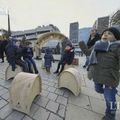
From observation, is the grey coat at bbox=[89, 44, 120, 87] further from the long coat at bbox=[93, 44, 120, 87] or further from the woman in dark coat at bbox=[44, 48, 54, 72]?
the woman in dark coat at bbox=[44, 48, 54, 72]

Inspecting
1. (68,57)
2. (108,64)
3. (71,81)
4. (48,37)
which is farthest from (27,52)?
(48,37)

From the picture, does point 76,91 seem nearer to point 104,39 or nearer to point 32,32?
point 104,39

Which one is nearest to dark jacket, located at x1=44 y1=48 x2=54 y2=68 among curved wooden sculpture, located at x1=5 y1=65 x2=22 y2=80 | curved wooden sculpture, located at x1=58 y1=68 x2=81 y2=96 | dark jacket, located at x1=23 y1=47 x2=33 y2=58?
dark jacket, located at x1=23 y1=47 x2=33 y2=58

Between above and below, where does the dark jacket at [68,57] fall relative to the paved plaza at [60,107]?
above

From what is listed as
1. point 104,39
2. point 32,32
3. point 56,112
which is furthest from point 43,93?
point 32,32

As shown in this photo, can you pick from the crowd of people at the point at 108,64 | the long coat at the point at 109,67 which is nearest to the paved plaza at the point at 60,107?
the crowd of people at the point at 108,64

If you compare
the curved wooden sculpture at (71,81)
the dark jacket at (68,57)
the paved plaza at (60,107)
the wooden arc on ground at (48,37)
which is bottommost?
the paved plaza at (60,107)

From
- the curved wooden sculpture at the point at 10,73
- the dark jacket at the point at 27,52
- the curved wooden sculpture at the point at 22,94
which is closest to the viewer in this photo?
the curved wooden sculpture at the point at 22,94

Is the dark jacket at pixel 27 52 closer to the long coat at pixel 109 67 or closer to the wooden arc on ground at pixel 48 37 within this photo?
the long coat at pixel 109 67

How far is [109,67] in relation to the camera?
195cm

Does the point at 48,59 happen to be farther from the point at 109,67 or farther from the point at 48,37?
the point at 48,37

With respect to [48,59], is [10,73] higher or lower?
lower

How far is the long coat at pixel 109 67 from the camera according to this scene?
192 centimetres

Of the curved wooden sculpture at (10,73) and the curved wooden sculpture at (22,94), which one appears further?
the curved wooden sculpture at (10,73)
